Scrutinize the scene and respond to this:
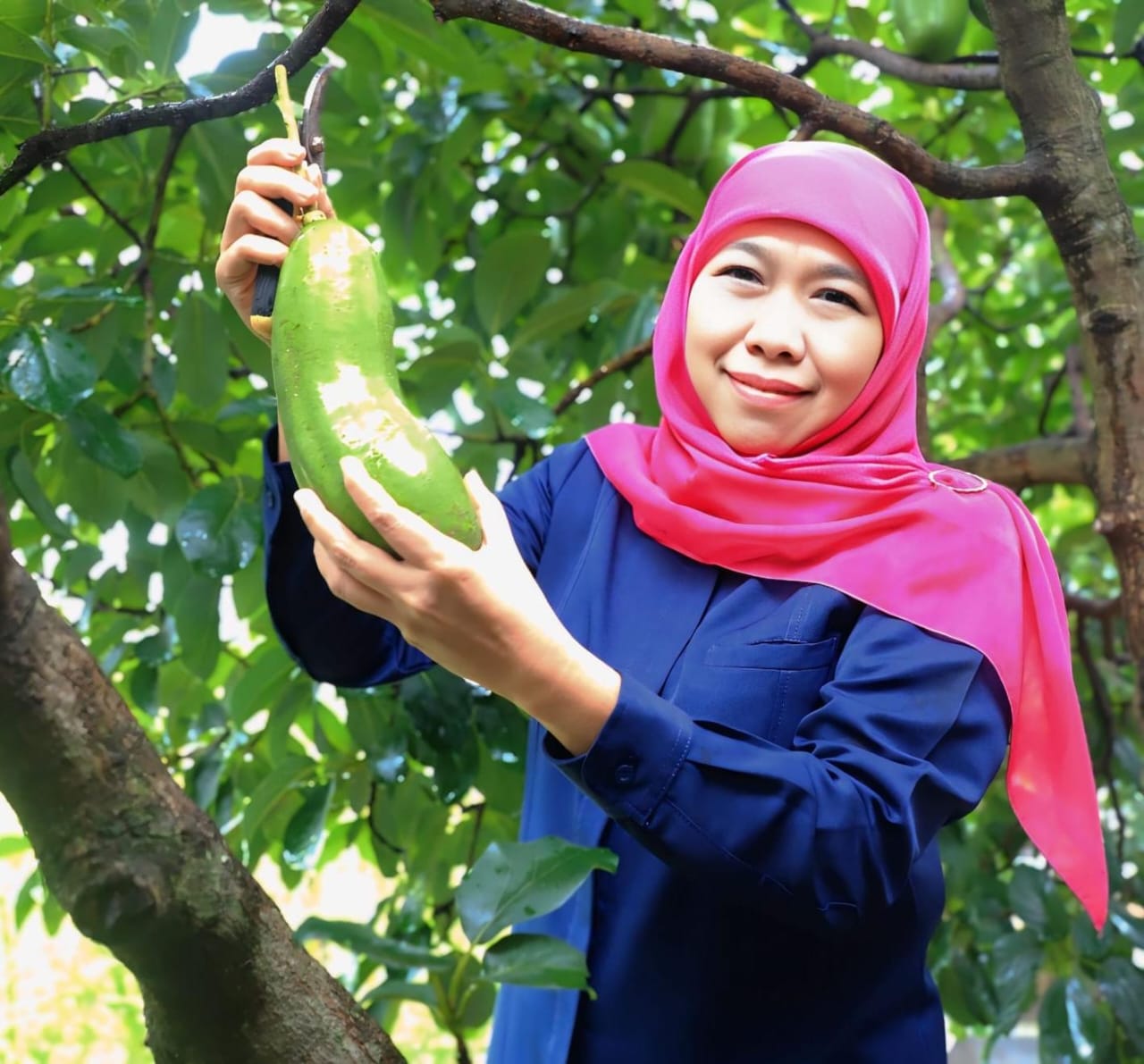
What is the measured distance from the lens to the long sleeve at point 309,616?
2.98ft

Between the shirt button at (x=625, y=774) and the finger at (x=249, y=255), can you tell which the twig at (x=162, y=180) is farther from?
the shirt button at (x=625, y=774)

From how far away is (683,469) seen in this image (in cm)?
94

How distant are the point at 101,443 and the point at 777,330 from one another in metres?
0.56

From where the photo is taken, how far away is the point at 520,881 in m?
0.85

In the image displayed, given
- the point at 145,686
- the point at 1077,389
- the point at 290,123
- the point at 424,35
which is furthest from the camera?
the point at 1077,389

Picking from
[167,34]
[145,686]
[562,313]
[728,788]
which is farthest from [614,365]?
[728,788]

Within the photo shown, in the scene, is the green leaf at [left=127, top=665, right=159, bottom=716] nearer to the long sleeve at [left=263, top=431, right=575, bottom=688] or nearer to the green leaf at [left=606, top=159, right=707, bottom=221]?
the long sleeve at [left=263, top=431, right=575, bottom=688]

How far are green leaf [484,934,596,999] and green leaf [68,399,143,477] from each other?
503 millimetres

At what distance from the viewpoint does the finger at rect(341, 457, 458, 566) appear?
0.58 meters

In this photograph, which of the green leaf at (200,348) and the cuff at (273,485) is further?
the green leaf at (200,348)

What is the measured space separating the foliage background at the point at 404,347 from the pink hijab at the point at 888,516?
0.32 m

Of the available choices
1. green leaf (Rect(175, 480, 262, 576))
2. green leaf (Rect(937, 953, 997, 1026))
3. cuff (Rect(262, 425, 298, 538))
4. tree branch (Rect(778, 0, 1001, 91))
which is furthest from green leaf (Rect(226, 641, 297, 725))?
green leaf (Rect(937, 953, 997, 1026))

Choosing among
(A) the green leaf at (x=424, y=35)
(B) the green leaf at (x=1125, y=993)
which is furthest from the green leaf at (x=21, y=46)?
(B) the green leaf at (x=1125, y=993)

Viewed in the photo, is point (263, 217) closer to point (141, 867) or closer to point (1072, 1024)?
point (141, 867)
